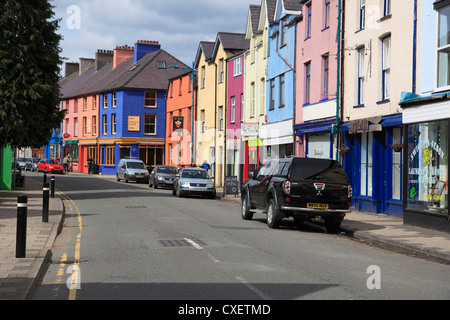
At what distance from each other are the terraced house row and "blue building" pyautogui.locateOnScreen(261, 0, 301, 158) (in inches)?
2.7

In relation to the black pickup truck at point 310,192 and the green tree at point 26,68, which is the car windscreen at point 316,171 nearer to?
the black pickup truck at point 310,192

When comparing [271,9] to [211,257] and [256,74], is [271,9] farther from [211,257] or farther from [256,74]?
[211,257]

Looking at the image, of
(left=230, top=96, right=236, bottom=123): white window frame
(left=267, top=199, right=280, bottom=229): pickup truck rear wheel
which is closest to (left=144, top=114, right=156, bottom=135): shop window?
(left=230, top=96, right=236, bottom=123): white window frame

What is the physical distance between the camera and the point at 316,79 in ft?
90.0

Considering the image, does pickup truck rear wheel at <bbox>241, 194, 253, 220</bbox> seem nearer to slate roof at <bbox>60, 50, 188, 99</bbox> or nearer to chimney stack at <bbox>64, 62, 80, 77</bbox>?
slate roof at <bbox>60, 50, 188, 99</bbox>

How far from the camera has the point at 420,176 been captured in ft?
56.1

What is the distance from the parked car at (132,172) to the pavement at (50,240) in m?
23.9

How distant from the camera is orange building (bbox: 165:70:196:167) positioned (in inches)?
2084

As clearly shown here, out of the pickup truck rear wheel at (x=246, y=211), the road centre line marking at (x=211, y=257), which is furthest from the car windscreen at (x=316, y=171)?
the road centre line marking at (x=211, y=257)

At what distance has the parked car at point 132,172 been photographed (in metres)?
45.7

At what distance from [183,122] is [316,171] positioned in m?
35.0
